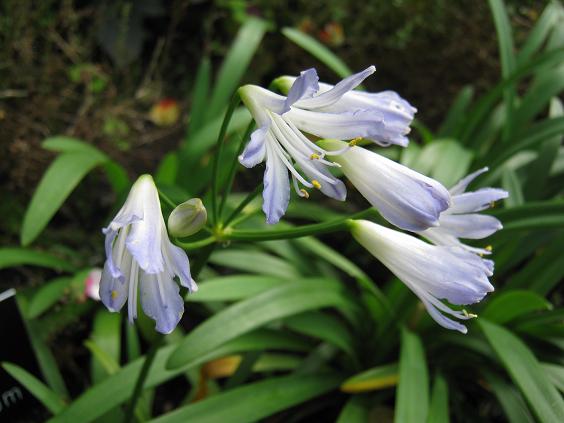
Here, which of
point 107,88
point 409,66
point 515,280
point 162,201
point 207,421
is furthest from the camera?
point 409,66

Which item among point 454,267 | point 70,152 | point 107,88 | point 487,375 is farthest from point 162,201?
point 107,88

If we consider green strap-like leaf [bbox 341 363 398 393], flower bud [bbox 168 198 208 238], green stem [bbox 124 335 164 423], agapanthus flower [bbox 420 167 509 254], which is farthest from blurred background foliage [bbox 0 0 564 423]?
agapanthus flower [bbox 420 167 509 254]

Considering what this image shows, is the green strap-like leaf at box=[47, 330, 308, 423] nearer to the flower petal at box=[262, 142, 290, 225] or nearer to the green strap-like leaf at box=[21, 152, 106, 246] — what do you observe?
the green strap-like leaf at box=[21, 152, 106, 246]

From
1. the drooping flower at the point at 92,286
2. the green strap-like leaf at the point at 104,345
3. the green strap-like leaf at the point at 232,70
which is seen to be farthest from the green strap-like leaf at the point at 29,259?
the green strap-like leaf at the point at 232,70

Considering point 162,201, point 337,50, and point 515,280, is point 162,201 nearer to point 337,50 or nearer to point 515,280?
point 515,280

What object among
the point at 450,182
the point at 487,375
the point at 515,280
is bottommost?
the point at 487,375

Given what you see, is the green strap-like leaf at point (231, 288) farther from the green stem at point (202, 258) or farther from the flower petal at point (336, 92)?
the flower petal at point (336, 92)

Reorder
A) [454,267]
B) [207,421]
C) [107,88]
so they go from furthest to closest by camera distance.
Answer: [107,88] → [207,421] → [454,267]
